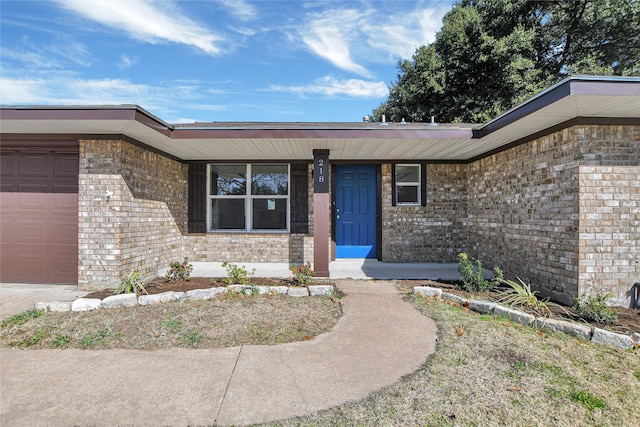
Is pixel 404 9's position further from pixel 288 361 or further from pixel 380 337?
pixel 288 361

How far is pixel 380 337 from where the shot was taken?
11.6 feet

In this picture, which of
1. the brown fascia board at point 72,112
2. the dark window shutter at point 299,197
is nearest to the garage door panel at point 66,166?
the brown fascia board at point 72,112

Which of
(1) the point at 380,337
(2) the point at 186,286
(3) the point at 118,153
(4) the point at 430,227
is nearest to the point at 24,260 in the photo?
(3) the point at 118,153

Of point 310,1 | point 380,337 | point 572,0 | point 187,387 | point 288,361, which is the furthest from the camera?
point 572,0

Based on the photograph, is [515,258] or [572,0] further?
[572,0]

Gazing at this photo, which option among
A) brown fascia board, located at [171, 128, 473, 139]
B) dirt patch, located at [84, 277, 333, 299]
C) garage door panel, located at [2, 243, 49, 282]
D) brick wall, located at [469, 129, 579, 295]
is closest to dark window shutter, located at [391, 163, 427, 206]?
brick wall, located at [469, 129, 579, 295]

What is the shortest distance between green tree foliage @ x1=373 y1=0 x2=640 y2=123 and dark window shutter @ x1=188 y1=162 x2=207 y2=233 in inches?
412

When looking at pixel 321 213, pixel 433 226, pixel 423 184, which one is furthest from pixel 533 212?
pixel 321 213

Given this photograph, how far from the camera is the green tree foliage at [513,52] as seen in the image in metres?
11.9

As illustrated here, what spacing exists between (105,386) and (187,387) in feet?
2.25

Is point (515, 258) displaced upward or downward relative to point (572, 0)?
downward

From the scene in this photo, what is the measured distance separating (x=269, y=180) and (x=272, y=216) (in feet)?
2.97

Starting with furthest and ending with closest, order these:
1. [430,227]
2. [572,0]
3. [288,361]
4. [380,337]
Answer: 1. [572,0]
2. [430,227]
3. [380,337]
4. [288,361]

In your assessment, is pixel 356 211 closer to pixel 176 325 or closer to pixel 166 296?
pixel 166 296
